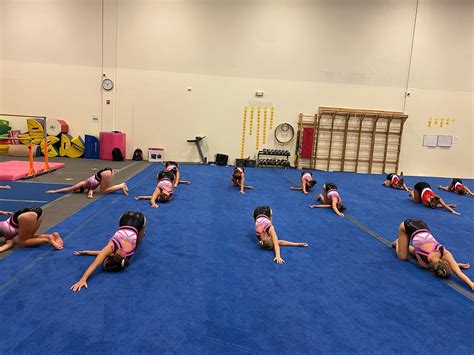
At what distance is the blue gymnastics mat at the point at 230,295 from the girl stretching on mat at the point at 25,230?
0.10 meters

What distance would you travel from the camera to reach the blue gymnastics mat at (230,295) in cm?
231

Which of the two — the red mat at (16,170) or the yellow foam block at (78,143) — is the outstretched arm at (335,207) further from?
the yellow foam block at (78,143)

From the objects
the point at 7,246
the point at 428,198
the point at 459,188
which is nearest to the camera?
the point at 7,246

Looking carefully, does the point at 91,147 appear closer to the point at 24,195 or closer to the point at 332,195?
the point at 24,195

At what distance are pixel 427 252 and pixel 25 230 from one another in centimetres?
427

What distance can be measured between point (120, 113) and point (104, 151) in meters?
1.45

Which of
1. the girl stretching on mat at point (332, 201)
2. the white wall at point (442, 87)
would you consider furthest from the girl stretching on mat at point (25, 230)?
the white wall at point (442, 87)

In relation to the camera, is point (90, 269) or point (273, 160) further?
point (273, 160)

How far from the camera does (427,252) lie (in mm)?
3682

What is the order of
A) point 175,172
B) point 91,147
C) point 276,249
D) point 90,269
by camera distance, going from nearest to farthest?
point 90,269 < point 276,249 < point 175,172 < point 91,147

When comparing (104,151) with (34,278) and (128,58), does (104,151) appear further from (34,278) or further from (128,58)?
(34,278)

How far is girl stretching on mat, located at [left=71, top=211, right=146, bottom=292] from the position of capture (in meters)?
3.11

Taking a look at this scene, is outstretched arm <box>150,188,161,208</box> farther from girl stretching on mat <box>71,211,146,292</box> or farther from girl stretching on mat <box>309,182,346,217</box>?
girl stretching on mat <box>309,182,346,217</box>

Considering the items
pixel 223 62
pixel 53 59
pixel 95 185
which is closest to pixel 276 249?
pixel 95 185
